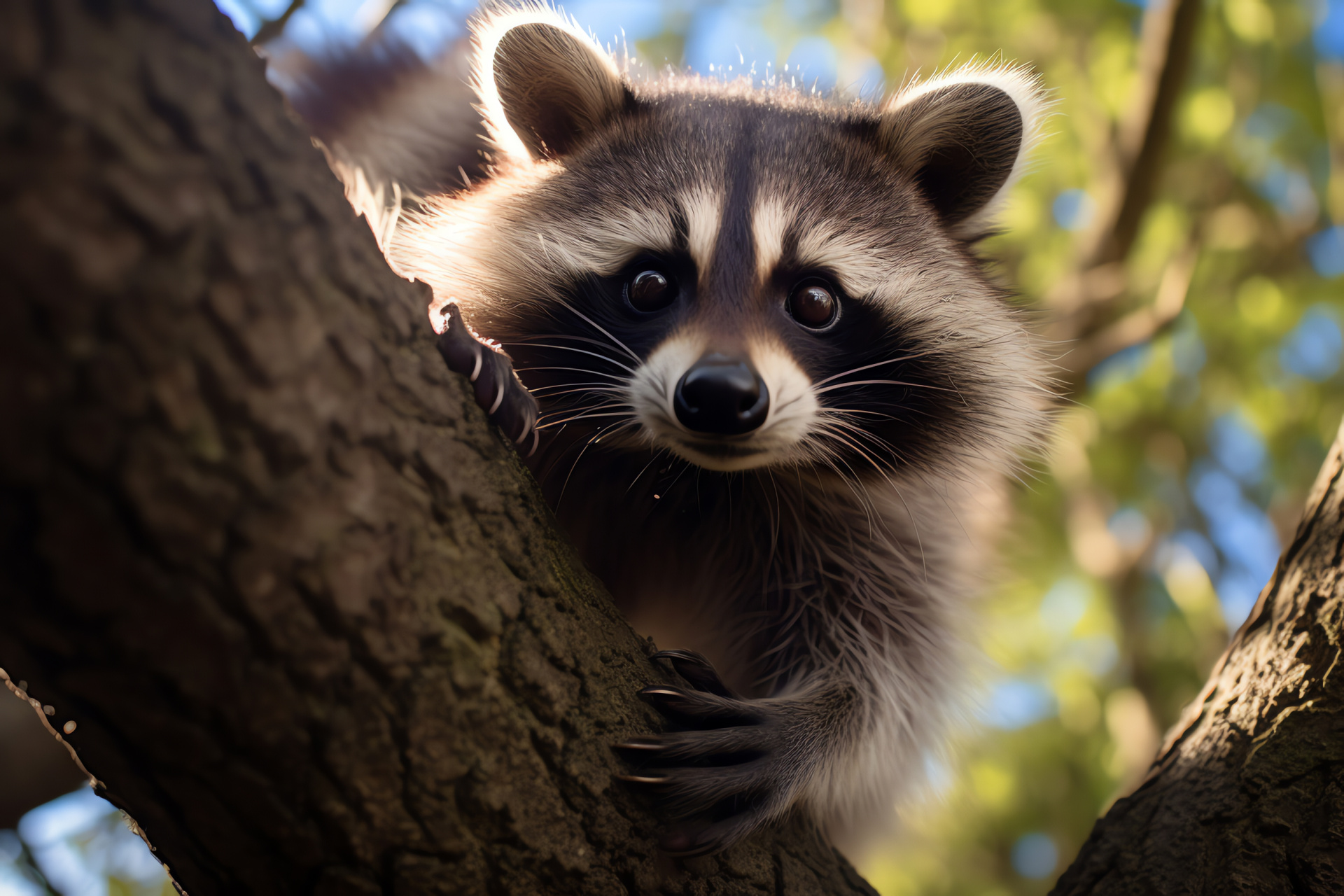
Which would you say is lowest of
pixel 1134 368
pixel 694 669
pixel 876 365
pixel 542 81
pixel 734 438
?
pixel 1134 368

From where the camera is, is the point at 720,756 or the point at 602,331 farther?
the point at 602,331

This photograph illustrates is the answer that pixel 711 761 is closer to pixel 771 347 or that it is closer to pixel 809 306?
pixel 771 347

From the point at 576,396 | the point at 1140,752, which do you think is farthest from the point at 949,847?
the point at 576,396

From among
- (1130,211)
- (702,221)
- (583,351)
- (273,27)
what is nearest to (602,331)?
(583,351)

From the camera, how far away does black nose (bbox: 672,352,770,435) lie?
1.71m

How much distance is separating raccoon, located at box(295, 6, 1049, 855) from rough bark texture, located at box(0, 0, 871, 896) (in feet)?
1.83

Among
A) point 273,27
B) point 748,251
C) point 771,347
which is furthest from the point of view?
point 273,27

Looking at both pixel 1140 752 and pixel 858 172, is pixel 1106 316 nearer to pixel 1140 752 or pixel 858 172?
pixel 1140 752

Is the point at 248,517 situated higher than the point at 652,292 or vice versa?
the point at 248,517

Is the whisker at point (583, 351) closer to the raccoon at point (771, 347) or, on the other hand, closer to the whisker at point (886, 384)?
the raccoon at point (771, 347)

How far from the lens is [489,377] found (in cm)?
151

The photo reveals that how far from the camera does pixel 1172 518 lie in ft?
15.7

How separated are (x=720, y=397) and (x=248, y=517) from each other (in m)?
0.89

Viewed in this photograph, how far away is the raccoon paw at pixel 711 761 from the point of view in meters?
1.51
